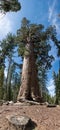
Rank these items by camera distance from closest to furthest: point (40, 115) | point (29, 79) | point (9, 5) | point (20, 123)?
point (20, 123)
point (40, 115)
point (9, 5)
point (29, 79)

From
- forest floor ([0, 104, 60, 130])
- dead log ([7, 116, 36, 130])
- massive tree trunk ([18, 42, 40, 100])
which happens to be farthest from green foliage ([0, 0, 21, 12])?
dead log ([7, 116, 36, 130])

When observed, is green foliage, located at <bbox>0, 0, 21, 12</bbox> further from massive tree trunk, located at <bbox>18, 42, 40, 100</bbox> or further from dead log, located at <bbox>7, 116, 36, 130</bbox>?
dead log, located at <bbox>7, 116, 36, 130</bbox>

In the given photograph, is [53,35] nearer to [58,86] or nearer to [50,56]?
[50,56]

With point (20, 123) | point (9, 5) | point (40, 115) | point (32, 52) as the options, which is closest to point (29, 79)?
point (32, 52)

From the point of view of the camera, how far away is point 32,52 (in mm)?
23531

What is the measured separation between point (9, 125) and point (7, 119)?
2.23 feet

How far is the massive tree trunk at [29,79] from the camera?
21.4m

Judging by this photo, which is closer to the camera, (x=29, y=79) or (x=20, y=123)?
(x=20, y=123)

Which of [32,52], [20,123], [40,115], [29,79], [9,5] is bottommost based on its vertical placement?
[20,123]

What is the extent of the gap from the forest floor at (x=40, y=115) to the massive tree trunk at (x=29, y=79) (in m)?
4.64

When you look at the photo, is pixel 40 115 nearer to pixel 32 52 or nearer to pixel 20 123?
pixel 20 123

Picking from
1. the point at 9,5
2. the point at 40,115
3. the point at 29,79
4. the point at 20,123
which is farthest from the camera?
the point at 29,79

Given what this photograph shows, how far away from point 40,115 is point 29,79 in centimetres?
768

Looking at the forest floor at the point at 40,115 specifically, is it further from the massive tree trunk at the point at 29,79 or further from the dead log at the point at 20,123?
the massive tree trunk at the point at 29,79
